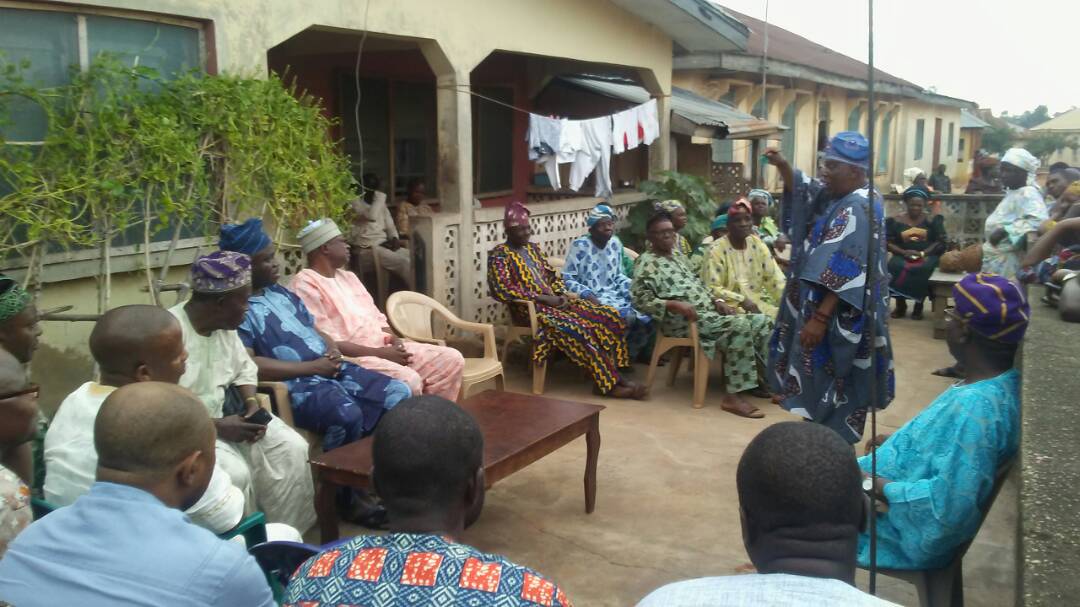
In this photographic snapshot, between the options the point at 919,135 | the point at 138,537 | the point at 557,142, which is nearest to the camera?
the point at 138,537

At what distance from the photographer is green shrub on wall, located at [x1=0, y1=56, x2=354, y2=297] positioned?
152 inches

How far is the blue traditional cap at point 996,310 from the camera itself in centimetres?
264

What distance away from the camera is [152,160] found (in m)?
4.13

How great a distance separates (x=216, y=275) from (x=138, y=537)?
1953 mm

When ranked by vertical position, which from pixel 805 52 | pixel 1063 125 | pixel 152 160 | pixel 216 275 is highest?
pixel 805 52

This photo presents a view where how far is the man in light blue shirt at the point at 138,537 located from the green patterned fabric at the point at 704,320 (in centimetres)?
471

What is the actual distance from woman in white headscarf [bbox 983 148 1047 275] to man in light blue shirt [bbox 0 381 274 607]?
6636 millimetres

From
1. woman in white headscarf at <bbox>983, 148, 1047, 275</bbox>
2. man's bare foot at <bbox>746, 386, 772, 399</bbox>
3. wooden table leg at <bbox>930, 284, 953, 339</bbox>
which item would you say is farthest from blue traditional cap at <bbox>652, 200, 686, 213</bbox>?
wooden table leg at <bbox>930, 284, 953, 339</bbox>

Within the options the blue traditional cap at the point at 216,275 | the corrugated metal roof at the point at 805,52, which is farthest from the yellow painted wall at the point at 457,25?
the corrugated metal roof at the point at 805,52

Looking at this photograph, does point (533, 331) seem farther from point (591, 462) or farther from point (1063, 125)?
point (1063, 125)

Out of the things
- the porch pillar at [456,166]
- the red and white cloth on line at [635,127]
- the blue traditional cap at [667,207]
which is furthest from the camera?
the red and white cloth on line at [635,127]

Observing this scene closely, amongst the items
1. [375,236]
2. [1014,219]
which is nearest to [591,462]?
[375,236]

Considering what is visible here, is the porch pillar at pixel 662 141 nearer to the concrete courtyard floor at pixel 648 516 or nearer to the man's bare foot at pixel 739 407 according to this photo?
the man's bare foot at pixel 739 407

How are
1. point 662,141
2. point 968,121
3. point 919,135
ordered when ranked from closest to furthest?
point 662,141 → point 919,135 → point 968,121
